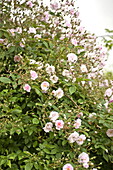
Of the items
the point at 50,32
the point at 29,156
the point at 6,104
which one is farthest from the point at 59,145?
the point at 50,32

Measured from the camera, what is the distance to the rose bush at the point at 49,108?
1716 millimetres

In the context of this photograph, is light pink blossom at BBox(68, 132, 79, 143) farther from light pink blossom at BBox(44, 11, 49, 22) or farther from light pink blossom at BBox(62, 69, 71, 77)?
light pink blossom at BBox(44, 11, 49, 22)

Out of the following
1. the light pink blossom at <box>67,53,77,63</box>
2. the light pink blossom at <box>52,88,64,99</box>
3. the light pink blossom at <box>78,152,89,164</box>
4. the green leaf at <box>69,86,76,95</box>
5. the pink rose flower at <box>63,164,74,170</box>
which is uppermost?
the light pink blossom at <box>67,53,77,63</box>

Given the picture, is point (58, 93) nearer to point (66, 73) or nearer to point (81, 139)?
point (66, 73)

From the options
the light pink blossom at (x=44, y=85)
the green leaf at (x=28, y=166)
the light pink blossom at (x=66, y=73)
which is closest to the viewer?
the green leaf at (x=28, y=166)

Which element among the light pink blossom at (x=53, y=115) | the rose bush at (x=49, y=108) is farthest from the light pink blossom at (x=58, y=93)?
the light pink blossom at (x=53, y=115)

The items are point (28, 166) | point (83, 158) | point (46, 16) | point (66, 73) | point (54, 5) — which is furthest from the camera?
point (54, 5)

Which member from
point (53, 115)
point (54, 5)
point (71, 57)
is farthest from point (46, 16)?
point (53, 115)

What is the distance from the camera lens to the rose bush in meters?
1.72

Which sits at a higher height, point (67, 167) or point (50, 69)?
point (50, 69)

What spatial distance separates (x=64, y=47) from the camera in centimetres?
209

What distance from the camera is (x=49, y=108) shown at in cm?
187

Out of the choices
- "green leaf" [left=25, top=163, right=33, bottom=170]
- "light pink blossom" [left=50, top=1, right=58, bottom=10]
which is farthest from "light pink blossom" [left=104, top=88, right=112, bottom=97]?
"light pink blossom" [left=50, top=1, right=58, bottom=10]

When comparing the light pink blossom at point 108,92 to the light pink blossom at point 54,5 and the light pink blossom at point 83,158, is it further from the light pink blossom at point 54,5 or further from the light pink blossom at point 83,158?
the light pink blossom at point 54,5
